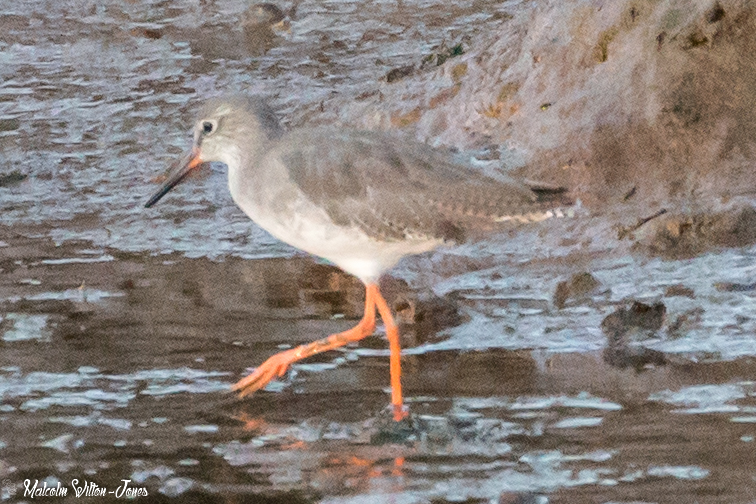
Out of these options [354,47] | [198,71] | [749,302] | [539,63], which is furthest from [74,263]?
[354,47]

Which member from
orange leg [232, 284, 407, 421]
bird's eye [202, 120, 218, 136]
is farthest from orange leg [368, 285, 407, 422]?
bird's eye [202, 120, 218, 136]

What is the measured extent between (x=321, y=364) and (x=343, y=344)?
0.13 m

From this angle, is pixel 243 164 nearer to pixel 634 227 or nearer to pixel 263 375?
pixel 263 375

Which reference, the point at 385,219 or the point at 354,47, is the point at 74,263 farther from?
the point at 354,47

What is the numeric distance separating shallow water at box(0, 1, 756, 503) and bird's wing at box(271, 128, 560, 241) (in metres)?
0.59

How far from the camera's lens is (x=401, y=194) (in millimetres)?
5715

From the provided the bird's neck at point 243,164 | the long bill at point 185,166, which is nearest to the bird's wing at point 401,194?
the bird's neck at point 243,164

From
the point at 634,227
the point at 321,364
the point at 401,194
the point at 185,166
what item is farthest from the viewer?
the point at 634,227

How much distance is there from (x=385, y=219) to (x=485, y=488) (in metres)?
1.59

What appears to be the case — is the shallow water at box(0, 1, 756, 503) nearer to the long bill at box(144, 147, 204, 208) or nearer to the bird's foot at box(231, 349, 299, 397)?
the bird's foot at box(231, 349, 299, 397)

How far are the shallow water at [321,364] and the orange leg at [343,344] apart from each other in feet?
0.25

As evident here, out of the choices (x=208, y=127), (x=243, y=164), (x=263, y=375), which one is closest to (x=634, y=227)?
(x=243, y=164)

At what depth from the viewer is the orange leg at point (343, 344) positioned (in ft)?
17.7

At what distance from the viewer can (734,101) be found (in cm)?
736
